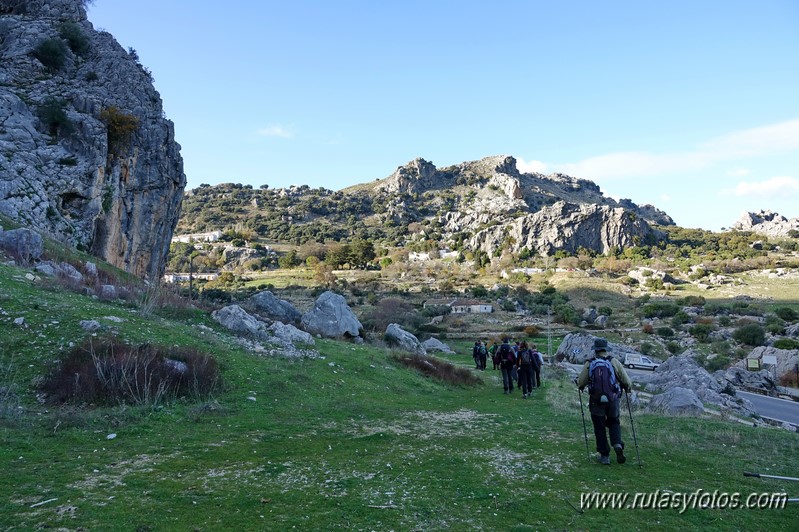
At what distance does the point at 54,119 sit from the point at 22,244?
11.8 metres

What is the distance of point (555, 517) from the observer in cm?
531

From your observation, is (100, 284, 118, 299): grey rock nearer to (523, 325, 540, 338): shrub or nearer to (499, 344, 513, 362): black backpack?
(499, 344, 513, 362): black backpack

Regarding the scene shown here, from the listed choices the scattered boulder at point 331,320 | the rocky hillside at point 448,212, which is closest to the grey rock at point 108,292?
the scattered boulder at point 331,320

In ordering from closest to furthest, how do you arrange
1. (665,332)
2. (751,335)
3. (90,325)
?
(90,325) → (751,335) → (665,332)

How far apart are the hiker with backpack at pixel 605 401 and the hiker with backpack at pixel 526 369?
8503mm

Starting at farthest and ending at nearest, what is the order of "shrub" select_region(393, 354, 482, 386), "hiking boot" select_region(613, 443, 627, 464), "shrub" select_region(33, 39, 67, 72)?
"shrub" select_region(33, 39, 67, 72)
"shrub" select_region(393, 354, 482, 386)
"hiking boot" select_region(613, 443, 627, 464)

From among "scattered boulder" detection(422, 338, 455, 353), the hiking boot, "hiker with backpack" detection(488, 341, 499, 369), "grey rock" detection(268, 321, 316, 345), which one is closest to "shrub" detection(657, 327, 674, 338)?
"scattered boulder" detection(422, 338, 455, 353)

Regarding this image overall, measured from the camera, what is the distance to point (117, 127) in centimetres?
2789

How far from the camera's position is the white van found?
113 feet

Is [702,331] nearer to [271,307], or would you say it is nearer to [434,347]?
[434,347]

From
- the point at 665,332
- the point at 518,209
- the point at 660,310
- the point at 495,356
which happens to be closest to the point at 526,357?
the point at 495,356

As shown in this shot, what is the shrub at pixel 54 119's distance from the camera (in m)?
24.8

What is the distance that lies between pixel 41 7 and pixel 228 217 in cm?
10600

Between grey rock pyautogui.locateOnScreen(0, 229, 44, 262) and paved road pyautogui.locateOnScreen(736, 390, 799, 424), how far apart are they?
2704 cm
